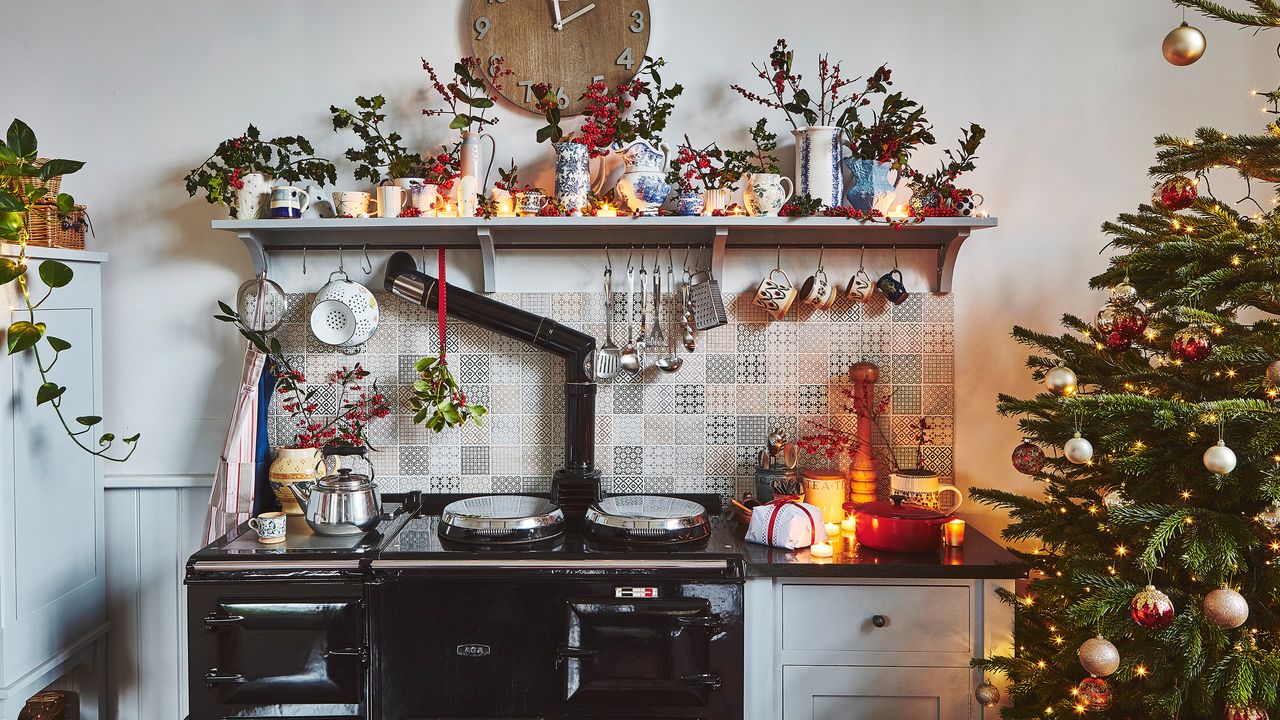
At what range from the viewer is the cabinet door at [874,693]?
6.88 ft

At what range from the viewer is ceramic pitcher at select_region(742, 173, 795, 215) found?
232 cm

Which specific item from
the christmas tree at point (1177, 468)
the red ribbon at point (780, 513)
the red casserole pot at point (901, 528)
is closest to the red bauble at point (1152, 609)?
the christmas tree at point (1177, 468)

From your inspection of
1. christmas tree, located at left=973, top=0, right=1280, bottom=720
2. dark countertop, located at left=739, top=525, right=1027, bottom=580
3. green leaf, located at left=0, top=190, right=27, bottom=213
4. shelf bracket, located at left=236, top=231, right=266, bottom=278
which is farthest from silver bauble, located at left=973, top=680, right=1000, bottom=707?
green leaf, located at left=0, top=190, right=27, bottom=213

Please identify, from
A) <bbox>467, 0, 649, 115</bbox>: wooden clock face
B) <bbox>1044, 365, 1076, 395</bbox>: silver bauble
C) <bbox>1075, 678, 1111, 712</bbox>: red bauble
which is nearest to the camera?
<bbox>1075, 678, 1111, 712</bbox>: red bauble

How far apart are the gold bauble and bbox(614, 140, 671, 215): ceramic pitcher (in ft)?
3.80

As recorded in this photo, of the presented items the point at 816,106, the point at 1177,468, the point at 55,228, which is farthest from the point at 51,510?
the point at 1177,468

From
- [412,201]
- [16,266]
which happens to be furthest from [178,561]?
[412,201]

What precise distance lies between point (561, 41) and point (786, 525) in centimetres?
147

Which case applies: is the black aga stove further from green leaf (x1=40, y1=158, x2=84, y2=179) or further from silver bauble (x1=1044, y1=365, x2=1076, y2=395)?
green leaf (x1=40, y1=158, x2=84, y2=179)

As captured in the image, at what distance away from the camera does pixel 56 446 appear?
229 centimetres

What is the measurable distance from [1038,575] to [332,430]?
6.44ft

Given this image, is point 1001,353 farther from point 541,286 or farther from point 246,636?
point 246,636

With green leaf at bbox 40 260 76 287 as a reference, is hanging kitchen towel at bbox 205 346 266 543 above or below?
below

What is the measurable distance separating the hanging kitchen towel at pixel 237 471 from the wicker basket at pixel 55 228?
1.84 ft
